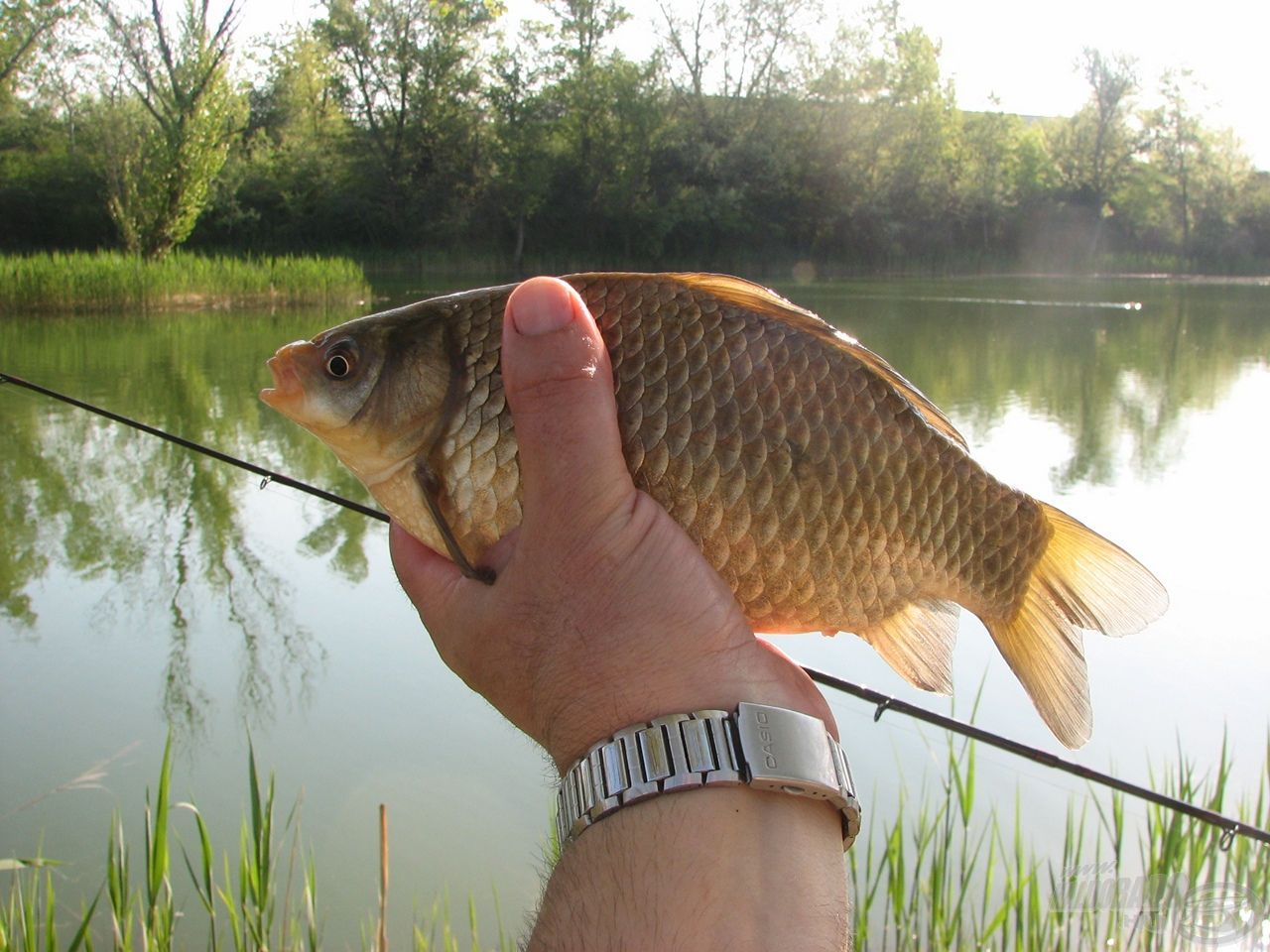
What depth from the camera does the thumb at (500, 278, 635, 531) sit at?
3.00 feet

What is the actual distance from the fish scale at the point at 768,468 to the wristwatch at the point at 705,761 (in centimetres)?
14

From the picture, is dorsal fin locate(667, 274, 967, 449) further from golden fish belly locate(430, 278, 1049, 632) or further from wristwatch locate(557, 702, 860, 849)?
wristwatch locate(557, 702, 860, 849)

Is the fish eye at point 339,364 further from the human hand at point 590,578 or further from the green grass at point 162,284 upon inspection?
the green grass at point 162,284

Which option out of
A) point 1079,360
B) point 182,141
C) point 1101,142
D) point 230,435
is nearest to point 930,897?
point 230,435

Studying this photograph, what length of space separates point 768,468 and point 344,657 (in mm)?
3396

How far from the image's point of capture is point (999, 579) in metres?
1.10

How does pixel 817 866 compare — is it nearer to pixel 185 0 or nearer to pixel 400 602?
pixel 400 602

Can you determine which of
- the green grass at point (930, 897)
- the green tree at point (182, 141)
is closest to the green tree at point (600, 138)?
the green tree at point (182, 141)

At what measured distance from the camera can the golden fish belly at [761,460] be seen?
99cm

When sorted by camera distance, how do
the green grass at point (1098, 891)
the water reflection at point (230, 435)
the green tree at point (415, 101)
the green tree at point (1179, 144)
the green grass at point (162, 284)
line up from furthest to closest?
1. the green tree at point (1179, 144)
2. the green tree at point (415, 101)
3. the green grass at point (162, 284)
4. the water reflection at point (230, 435)
5. the green grass at point (1098, 891)

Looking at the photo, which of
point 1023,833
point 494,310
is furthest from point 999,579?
point 1023,833

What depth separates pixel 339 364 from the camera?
1.07m

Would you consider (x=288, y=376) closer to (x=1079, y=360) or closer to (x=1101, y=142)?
(x=1079, y=360)

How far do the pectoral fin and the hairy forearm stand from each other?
26cm
